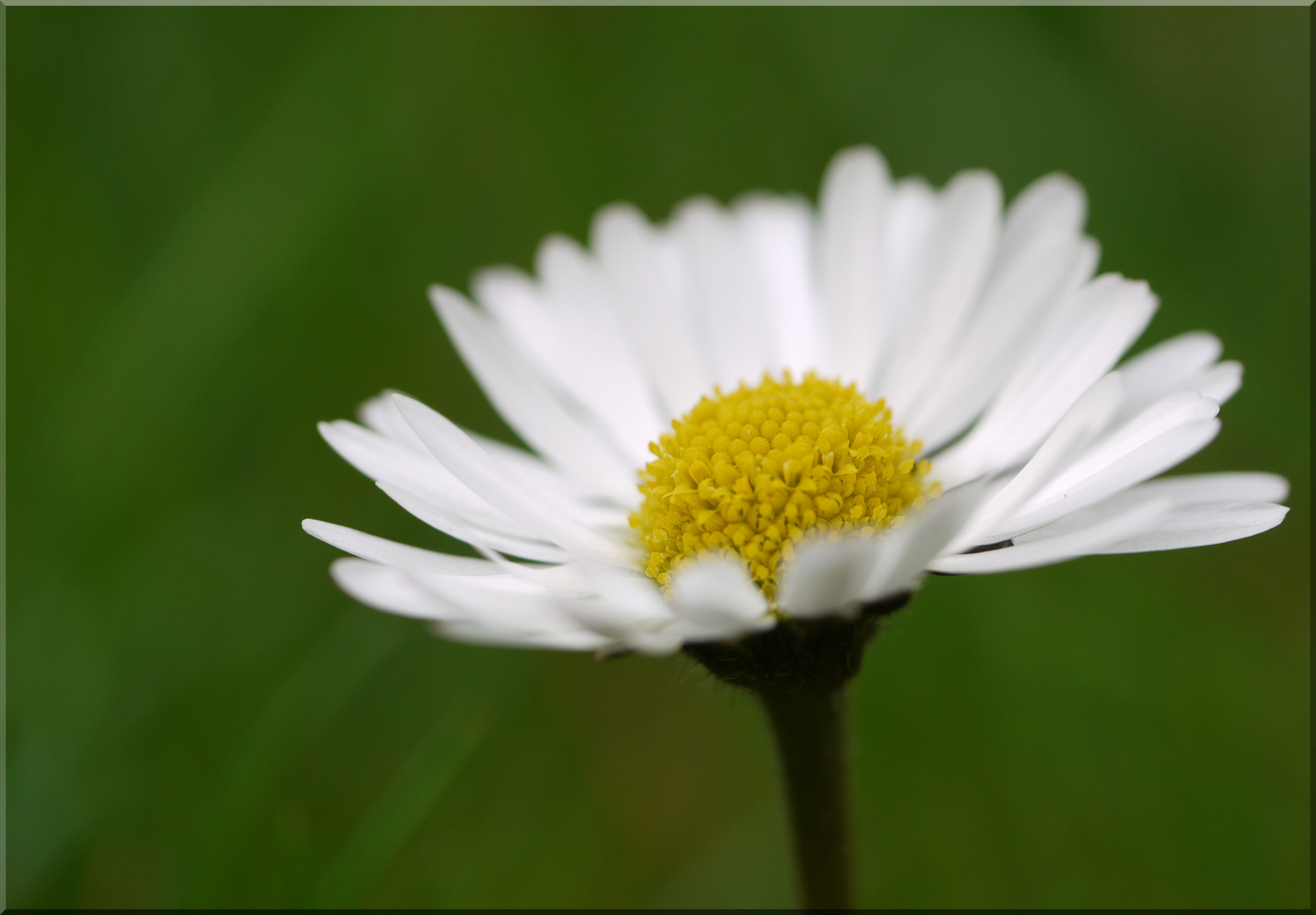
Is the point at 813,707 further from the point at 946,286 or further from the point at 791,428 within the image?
the point at 946,286

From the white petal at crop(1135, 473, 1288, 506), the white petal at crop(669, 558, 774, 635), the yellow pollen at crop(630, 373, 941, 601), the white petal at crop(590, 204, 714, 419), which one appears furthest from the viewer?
the white petal at crop(590, 204, 714, 419)

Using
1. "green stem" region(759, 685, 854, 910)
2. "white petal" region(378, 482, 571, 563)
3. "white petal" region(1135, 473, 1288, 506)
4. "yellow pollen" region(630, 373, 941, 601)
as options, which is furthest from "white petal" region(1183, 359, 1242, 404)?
"white petal" region(378, 482, 571, 563)

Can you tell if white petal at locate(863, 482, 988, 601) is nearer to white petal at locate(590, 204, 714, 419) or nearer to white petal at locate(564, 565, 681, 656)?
white petal at locate(564, 565, 681, 656)

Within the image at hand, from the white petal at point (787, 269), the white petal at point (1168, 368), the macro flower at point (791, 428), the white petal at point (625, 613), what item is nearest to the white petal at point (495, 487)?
the macro flower at point (791, 428)

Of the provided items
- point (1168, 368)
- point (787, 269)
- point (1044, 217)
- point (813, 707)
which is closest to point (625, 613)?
point (813, 707)

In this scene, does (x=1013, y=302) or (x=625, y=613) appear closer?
(x=625, y=613)

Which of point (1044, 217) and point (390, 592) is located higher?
point (1044, 217)

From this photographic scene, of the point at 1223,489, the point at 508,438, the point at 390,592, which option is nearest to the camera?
the point at 390,592

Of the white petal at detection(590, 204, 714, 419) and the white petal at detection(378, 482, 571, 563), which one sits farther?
the white petal at detection(590, 204, 714, 419)
